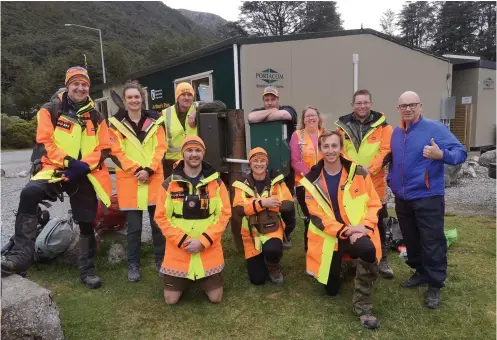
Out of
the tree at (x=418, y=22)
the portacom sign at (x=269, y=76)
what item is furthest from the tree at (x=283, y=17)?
the portacom sign at (x=269, y=76)

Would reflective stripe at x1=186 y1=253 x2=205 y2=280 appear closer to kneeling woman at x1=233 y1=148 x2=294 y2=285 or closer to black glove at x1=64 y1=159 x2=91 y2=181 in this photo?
kneeling woman at x1=233 y1=148 x2=294 y2=285

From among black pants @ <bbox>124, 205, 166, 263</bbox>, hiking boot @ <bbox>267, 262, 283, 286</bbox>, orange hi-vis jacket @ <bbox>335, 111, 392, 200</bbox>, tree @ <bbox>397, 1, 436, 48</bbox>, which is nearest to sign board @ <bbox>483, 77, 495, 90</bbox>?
orange hi-vis jacket @ <bbox>335, 111, 392, 200</bbox>

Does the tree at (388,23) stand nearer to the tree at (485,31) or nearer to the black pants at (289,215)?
the tree at (485,31)

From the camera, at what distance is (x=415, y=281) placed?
3.71 meters

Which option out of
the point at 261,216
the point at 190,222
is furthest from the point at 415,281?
the point at 190,222

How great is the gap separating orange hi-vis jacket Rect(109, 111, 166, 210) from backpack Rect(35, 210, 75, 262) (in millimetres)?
1034

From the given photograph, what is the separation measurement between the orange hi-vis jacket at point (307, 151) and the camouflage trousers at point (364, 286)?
4.36 feet

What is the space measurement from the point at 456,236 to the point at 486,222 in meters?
1.31

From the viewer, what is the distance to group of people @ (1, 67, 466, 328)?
11.0ft

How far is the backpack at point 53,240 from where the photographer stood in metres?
4.39

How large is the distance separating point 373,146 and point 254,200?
1291 mm

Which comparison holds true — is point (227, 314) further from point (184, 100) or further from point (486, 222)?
point (486, 222)

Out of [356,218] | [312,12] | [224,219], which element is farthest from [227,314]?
[312,12]

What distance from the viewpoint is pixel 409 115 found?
3.41 m
